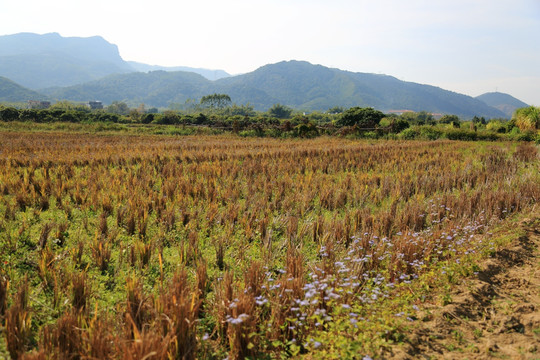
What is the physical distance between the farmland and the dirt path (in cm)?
17

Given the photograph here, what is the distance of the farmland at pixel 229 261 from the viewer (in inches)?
94.5

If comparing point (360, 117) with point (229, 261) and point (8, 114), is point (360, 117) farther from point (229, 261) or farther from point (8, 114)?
point (8, 114)

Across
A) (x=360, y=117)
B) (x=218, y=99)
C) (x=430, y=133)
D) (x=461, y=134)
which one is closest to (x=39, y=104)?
(x=218, y=99)

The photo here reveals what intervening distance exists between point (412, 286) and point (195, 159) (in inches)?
368

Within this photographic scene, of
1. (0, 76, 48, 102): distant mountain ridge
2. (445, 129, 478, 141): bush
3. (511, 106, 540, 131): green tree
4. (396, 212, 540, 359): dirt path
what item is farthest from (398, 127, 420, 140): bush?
(0, 76, 48, 102): distant mountain ridge

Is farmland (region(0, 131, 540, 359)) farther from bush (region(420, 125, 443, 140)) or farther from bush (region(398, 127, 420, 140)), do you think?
bush (region(420, 125, 443, 140))

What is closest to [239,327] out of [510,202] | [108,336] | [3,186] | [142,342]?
[142,342]

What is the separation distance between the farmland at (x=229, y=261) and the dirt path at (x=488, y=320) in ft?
0.55

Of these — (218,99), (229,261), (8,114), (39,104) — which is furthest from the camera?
(39,104)

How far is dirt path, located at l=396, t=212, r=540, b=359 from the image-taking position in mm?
2453

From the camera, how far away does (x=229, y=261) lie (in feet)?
13.2

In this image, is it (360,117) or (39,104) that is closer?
A: (360,117)

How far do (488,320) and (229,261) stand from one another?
107 inches

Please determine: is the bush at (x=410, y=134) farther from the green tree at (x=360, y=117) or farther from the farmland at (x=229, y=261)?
the farmland at (x=229, y=261)
